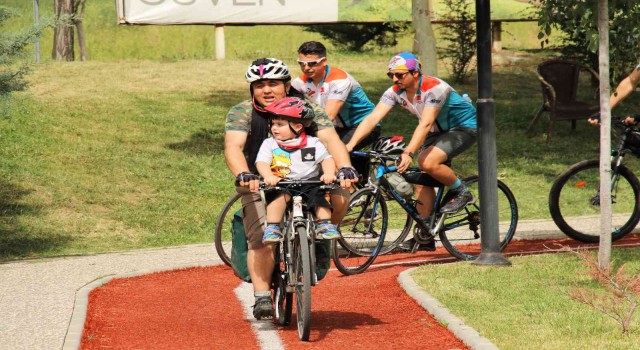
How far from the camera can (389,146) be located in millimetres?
11906

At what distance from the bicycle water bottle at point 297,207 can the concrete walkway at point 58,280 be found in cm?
174

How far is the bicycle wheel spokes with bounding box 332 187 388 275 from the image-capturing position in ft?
38.7

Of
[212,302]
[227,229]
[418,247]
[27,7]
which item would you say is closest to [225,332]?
[212,302]

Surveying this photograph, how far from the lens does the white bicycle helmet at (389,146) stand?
11.9 m

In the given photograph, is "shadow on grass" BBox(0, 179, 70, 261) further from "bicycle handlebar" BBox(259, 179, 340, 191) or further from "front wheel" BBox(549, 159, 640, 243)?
"bicycle handlebar" BBox(259, 179, 340, 191)

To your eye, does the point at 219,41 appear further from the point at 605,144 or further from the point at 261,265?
the point at 261,265

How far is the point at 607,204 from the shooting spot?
10.2 metres

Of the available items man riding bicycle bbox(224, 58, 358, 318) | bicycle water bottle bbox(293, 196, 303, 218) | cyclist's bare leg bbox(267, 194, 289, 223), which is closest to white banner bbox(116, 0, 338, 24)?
man riding bicycle bbox(224, 58, 358, 318)

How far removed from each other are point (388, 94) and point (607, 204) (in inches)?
101

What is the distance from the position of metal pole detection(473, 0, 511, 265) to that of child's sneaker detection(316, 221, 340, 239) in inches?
120

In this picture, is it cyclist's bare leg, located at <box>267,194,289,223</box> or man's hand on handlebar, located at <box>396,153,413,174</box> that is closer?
cyclist's bare leg, located at <box>267,194,289,223</box>

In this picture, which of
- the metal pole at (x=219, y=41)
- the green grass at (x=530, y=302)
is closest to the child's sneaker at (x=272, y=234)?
the green grass at (x=530, y=302)

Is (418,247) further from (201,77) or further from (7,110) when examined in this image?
(201,77)

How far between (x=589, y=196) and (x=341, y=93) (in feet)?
A: 8.96
